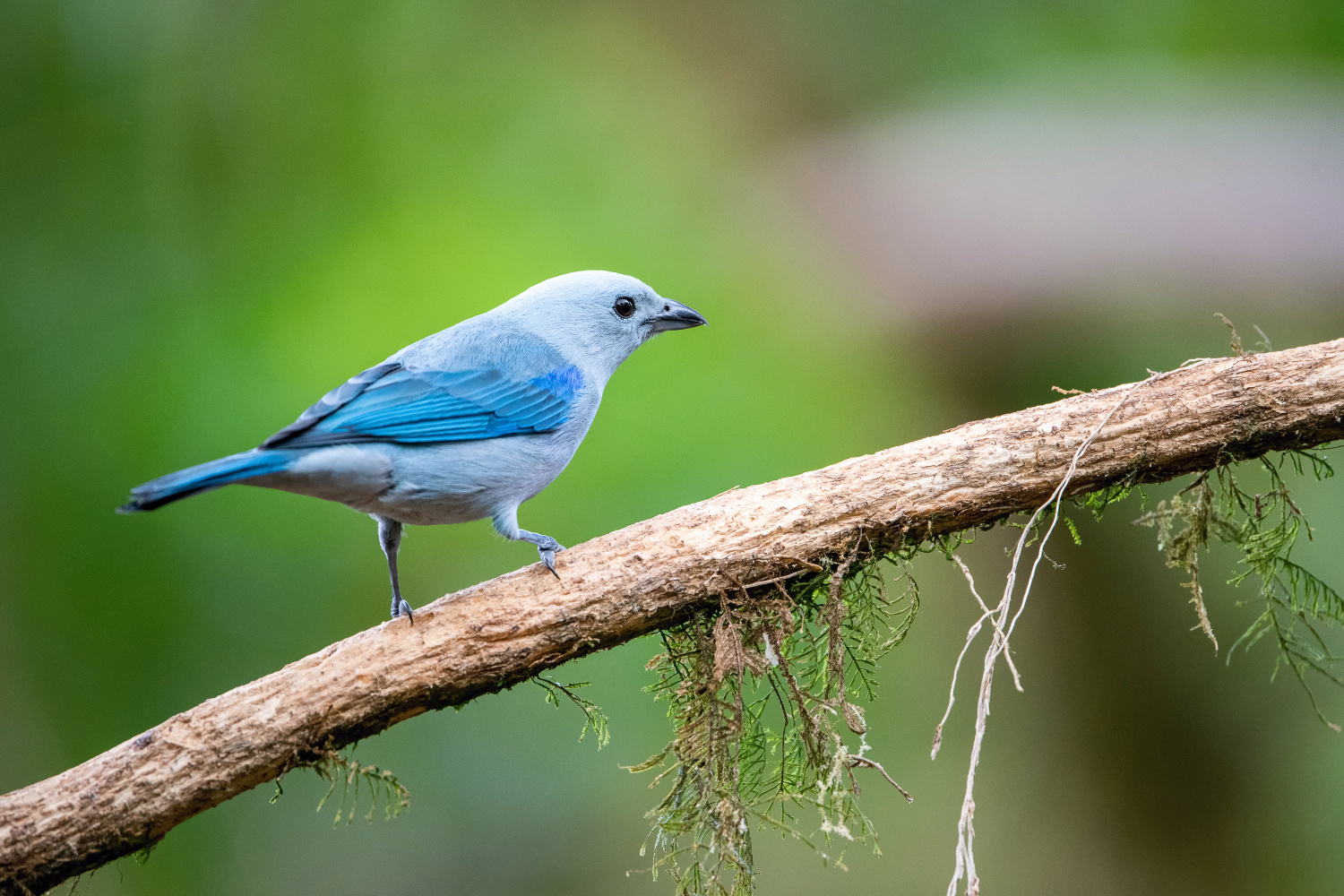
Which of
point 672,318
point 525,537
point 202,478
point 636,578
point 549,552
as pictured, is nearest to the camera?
point 202,478

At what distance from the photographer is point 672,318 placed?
13.3ft

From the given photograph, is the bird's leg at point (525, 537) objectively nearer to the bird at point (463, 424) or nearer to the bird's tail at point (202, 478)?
the bird at point (463, 424)

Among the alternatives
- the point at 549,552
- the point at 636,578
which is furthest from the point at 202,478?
the point at 636,578

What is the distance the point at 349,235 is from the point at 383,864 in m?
4.63

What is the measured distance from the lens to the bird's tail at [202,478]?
8.18 ft

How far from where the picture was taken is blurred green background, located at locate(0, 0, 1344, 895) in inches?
250

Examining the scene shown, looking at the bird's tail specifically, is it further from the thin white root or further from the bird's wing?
the thin white root

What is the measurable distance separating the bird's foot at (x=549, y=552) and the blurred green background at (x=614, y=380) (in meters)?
3.43

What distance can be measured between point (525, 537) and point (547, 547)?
0.18 metres

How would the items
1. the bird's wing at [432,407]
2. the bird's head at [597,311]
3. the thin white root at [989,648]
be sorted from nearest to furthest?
the thin white root at [989,648] → the bird's wing at [432,407] → the bird's head at [597,311]

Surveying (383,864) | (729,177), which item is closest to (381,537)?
(383,864)

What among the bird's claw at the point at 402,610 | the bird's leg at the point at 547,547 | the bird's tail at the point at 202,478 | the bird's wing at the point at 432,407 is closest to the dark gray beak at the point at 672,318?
the bird's wing at the point at 432,407

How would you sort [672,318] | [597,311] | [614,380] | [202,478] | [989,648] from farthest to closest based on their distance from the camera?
[614,380]
[672,318]
[597,311]
[989,648]
[202,478]

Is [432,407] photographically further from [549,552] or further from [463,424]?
[549,552]
